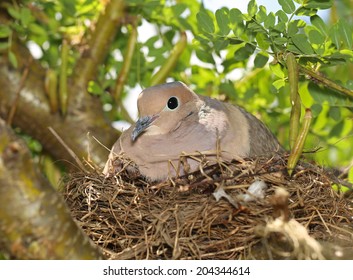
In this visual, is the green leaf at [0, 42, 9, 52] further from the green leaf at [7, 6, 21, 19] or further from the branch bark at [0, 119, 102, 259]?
the branch bark at [0, 119, 102, 259]

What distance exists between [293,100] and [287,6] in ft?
1.48

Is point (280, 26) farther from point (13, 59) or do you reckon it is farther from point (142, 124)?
point (13, 59)

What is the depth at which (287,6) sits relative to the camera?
2.97 meters

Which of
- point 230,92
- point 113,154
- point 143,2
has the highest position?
point 143,2

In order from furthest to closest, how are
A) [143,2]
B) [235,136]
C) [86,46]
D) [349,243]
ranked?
[86,46], [143,2], [235,136], [349,243]

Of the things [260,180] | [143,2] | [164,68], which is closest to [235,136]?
[260,180]

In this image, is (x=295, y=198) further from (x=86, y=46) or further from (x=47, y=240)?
(x=86, y=46)

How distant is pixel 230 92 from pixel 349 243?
1851 mm

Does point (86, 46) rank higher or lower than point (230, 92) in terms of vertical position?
higher

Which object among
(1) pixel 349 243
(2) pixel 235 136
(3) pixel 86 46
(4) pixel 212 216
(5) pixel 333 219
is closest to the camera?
(1) pixel 349 243

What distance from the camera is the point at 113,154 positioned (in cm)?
340

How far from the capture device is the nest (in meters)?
2.70

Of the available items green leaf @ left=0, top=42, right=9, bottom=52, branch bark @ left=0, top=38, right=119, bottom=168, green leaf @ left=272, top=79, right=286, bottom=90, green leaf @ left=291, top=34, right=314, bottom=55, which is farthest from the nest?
green leaf @ left=0, top=42, right=9, bottom=52

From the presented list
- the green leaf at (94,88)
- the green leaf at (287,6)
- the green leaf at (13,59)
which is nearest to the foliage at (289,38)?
the green leaf at (287,6)
